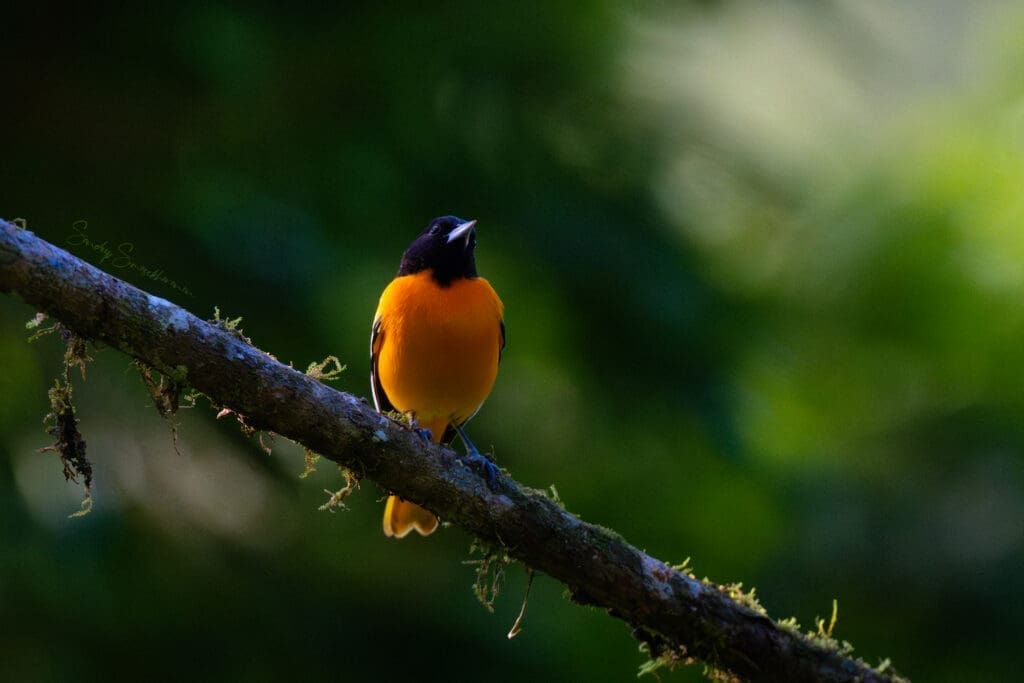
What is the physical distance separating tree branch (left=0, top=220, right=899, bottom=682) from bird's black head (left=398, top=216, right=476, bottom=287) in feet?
5.38

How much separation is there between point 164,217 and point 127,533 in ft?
5.03

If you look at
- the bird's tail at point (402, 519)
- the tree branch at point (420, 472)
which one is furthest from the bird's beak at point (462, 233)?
the tree branch at point (420, 472)

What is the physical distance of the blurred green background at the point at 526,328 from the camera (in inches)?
213

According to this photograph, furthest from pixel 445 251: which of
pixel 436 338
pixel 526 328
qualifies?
pixel 526 328

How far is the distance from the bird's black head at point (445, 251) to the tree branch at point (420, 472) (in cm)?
164

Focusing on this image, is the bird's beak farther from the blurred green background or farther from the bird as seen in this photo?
the blurred green background

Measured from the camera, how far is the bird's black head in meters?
5.39

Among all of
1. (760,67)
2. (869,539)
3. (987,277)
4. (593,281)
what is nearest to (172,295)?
(593,281)

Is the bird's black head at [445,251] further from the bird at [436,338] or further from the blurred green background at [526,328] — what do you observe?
the blurred green background at [526,328]

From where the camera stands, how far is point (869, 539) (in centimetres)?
617

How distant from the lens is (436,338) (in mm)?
5156

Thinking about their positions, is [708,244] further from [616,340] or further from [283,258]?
[283,258]

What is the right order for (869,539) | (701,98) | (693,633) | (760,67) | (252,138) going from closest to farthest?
(693,633) < (252,138) < (869,539) < (701,98) < (760,67)

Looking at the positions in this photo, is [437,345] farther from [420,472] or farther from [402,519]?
[420,472]
